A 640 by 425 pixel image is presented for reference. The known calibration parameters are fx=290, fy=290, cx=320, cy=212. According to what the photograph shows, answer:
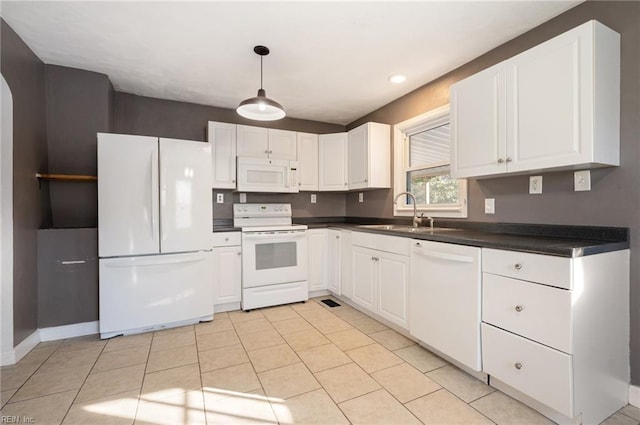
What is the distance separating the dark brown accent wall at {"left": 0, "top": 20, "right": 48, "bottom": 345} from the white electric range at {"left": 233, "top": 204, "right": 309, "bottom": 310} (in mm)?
1678

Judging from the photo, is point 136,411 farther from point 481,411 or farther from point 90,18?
point 90,18

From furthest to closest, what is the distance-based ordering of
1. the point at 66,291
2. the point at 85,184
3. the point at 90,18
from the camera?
the point at 85,184 < the point at 66,291 < the point at 90,18

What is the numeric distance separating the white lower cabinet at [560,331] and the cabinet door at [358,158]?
1.98 m

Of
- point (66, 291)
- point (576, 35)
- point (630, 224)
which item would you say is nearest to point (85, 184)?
point (66, 291)

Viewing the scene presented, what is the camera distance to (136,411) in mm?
1583

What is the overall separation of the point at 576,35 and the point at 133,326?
12.2 feet

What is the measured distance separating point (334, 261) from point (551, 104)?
248 cm

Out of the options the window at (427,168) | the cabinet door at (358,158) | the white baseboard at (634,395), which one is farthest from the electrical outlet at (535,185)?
the cabinet door at (358,158)

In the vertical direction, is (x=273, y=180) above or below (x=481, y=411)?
above

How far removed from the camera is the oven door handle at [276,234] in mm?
3127

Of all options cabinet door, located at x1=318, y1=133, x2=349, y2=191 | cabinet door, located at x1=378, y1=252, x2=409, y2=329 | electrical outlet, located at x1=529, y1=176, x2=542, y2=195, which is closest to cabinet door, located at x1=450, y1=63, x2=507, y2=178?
electrical outlet, located at x1=529, y1=176, x2=542, y2=195

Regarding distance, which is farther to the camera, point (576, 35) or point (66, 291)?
point (66, 291)

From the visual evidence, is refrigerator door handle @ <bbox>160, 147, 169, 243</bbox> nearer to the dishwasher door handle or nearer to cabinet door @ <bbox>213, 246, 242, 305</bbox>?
cabinet door @ <bbox>213, 246, 242, 305</bbox>

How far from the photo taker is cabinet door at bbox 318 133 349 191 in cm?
387
